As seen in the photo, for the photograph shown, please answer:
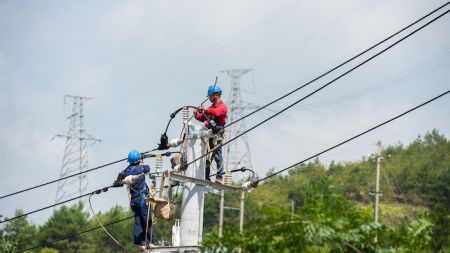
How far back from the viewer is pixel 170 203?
65.8ft

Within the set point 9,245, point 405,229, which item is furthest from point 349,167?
point 405,229

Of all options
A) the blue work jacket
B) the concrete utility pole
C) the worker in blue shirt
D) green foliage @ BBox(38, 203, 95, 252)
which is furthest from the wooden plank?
green foliage @ BBox(38, 203, 95, 252)

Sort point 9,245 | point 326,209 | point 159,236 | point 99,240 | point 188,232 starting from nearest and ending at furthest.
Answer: point 326,209 < point 188,232 < point 9,245 < point 159,236 < point 99,240

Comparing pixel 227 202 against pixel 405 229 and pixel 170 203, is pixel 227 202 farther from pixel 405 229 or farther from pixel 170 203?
pixel 405 229

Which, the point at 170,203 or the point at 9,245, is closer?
the point at 170,203

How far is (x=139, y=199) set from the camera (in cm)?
2086

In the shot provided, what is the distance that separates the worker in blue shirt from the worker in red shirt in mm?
1314

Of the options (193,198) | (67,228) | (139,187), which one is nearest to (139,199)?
(139,187)

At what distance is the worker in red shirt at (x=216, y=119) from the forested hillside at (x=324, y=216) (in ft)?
10.8

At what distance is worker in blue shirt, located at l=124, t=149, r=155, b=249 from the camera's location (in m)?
20.5

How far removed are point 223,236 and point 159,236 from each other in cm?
7585

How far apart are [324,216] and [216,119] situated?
7.85 metres

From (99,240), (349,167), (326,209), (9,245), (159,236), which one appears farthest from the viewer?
(349,167)

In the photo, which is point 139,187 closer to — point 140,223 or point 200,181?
point 140,223
